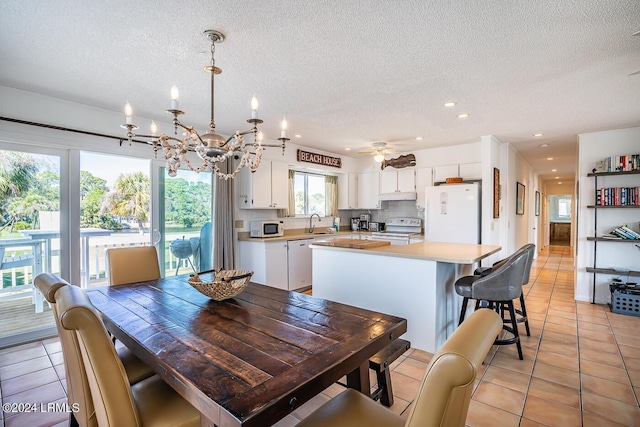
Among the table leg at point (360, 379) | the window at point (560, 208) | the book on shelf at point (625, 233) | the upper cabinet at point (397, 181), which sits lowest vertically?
the table leg at point (360, 379)

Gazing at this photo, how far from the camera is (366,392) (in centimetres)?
169

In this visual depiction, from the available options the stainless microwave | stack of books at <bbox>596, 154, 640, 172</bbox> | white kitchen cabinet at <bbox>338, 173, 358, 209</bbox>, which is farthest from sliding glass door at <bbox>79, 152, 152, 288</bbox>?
stack of books at <bbox>596, 154, 640, 172</bbox>

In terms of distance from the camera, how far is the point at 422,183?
215 inches

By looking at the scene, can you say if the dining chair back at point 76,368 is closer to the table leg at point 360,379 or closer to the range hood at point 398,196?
the table leg at point 360,379

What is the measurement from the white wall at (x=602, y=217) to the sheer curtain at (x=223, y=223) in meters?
4.95

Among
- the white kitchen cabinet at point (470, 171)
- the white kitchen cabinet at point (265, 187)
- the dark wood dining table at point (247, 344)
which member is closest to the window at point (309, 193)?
the white kitchen cabinet at point (265, 187)

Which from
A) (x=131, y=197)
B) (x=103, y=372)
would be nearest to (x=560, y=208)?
(x=131, y=197)

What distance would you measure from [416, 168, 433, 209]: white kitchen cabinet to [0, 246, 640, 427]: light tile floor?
8.30 feet

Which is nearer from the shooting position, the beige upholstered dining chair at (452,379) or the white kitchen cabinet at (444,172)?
the beige upholstered dining chair at (452,379)

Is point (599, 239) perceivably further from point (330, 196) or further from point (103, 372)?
point (103, 372)

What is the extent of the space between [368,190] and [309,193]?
1.24m

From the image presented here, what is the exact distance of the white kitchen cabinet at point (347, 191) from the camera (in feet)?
20.5

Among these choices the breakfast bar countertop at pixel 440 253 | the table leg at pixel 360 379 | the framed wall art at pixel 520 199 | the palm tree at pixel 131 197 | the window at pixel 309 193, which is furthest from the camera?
the framed wall art at pixel 520 199

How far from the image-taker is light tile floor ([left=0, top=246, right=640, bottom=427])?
1.92 metres
